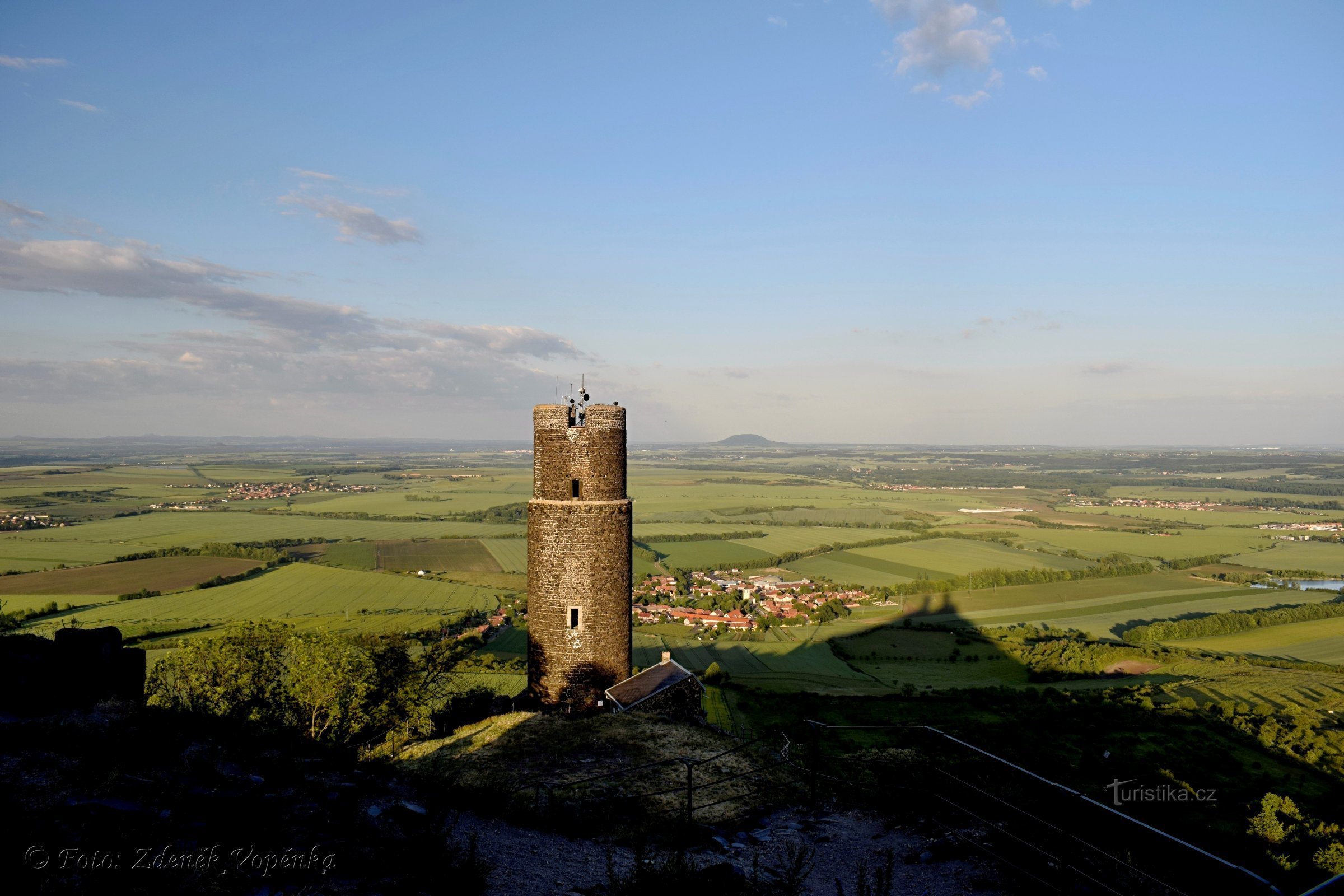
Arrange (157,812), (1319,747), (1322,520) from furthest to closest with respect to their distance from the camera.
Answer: (1322,520) < (1319,747) < (157,812)

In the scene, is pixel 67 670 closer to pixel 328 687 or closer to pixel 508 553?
pixel 328 687

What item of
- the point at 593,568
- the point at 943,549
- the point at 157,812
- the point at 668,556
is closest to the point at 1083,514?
the point at 943,549

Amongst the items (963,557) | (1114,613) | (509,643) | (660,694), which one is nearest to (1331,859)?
(660,694)

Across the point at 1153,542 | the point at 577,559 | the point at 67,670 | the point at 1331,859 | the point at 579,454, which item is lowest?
the point at 1153,542

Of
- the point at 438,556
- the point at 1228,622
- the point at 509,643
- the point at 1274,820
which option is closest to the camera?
the point at 1274,820

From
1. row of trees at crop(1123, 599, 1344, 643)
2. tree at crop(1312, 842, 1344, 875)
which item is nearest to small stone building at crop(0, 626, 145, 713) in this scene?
tree at crop(1312, 842, 1344, 875)

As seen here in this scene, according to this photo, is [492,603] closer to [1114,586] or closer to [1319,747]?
[1319,747]

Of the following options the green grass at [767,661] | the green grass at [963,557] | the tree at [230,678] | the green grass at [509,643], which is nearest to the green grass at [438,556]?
the green grass at [509,643]
